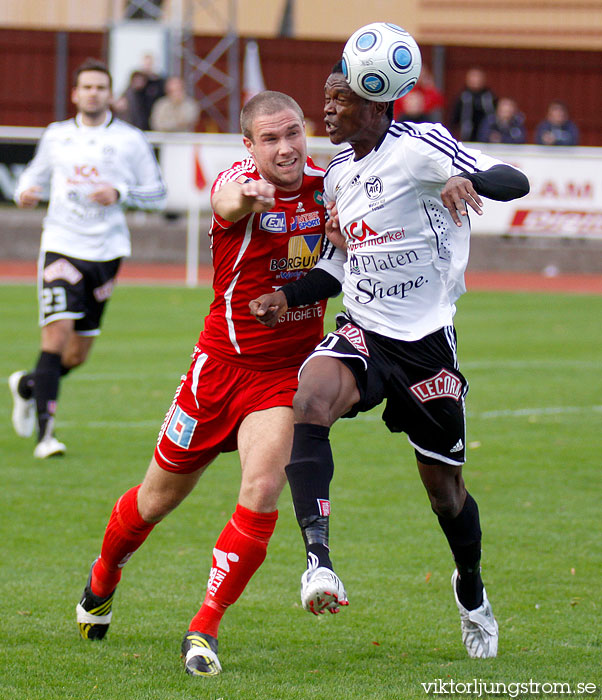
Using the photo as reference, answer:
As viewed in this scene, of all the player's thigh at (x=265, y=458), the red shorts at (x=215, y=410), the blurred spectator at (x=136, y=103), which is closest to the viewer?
the player's thigh at (x=265, y=458)

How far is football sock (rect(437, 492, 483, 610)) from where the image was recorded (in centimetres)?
497

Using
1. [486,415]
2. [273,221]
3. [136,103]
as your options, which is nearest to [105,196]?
[486,415]

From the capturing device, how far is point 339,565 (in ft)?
20.3

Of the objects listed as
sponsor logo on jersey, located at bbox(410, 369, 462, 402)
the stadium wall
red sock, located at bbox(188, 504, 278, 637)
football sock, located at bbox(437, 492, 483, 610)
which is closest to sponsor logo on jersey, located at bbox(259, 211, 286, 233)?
sponsor logo on jersey, located at bbox(410, 369, 462, 402)

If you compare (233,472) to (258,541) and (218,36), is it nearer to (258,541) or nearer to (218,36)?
(258,541)

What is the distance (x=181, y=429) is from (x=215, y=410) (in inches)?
6.0

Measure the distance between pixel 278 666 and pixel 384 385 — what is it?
1.14m

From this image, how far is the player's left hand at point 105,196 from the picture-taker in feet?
27.5

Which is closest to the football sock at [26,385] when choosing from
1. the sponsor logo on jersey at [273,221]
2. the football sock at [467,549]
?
the sponsor logo on jersey at [273,221]

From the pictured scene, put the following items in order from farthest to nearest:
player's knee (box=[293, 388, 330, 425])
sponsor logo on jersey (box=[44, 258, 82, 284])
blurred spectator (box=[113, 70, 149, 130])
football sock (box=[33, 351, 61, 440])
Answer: blurred spectator (box=[113, 70, 149, 130]) → sponsor logo on jersey (box=[44, 258, 82, 284]) → football sock (box=[33, 351, 61, 440]) → player's knee (box=[293, 388, 330, 425])

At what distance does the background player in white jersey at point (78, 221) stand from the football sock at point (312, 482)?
444cm

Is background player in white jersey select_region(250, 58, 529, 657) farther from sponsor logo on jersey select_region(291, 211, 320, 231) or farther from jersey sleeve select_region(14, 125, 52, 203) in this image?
jersey sleeve select_region(14, 125, 52, 203)

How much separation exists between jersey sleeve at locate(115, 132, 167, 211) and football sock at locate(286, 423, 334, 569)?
480 centimetres

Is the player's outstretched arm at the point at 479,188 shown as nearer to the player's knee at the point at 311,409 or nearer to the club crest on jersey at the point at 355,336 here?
the club crest on jersey at the point at 355,336
